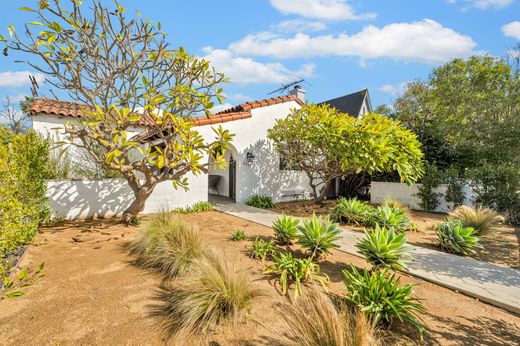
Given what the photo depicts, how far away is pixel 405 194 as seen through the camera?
12.3 metres

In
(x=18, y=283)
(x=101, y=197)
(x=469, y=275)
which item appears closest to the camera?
(x=18, y=283)

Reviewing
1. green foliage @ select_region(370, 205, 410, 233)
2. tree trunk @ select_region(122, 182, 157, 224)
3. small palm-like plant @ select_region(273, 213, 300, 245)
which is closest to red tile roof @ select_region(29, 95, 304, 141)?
tree trunk @ select_region(122, 182, 157, 224)

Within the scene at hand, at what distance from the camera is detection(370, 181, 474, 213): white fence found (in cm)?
1064

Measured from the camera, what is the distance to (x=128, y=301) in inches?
141

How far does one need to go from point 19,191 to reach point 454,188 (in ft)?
47.4

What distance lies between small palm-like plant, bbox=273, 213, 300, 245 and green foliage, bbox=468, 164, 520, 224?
8.82 metres

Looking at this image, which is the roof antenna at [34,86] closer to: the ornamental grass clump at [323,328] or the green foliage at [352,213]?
the ornamental grass clump at [323,328]

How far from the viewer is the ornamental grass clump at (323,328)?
2.28 m

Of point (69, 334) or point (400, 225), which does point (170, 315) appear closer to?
point (69, 334)

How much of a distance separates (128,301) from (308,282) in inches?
109

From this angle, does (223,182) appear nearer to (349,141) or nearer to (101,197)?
(101,197)

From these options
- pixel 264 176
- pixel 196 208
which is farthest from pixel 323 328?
pixel 264 176

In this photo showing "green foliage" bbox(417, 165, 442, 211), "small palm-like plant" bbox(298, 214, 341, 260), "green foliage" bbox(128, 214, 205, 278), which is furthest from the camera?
"green foliage" bbox(417, 165, 442, 211)

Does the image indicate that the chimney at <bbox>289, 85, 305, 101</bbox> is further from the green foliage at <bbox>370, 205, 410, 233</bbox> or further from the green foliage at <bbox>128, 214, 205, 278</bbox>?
the green foliage at <bbox>128, 214, 205, 278</bbox>
